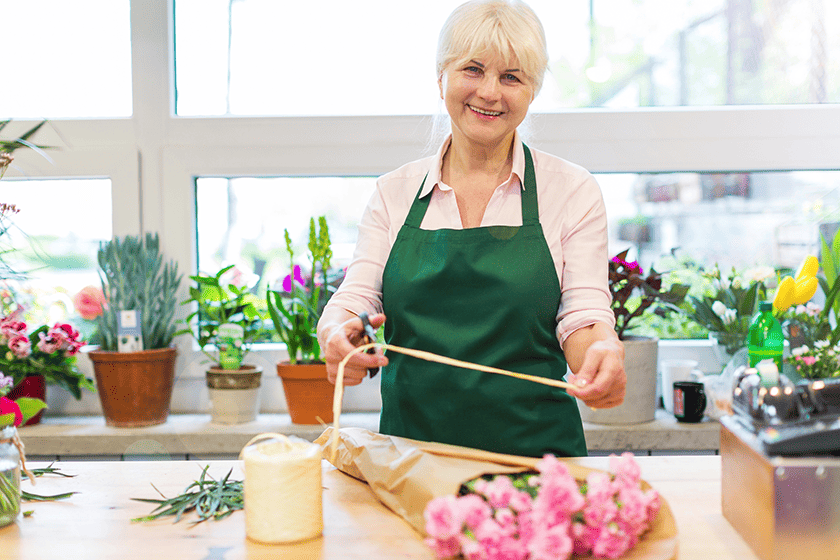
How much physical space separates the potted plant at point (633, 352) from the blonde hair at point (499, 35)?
2.78ft

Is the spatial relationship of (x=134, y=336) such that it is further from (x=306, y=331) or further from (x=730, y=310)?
(x=730, y=310)

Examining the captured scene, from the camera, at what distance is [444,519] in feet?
2.62

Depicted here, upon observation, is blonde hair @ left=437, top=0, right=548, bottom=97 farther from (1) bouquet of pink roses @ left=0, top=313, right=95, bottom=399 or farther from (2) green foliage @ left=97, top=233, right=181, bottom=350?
(1) bouquet of pink roses @ left=0, top=313, right=95, bottom=399

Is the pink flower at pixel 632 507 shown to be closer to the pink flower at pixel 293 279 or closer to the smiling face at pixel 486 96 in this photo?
the smiling face at pixel 486 96

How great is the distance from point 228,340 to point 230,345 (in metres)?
0.02

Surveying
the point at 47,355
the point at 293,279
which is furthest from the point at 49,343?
the point at 293,279

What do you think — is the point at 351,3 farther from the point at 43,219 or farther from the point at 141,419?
the point at 141,419

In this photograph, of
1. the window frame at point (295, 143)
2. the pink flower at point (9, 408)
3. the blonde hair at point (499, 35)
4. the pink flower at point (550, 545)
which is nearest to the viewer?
the pink flower at point (550, 545)

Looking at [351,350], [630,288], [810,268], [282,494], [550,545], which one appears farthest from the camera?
[630,288]

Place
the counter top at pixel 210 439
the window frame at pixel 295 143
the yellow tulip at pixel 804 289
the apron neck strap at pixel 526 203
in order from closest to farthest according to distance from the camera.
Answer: the apron neck strap at pixel 526 203 → the yellow tulip at pixel 804 289 → the counter top at pixel 210 439 → the window frame at pixel 295 143

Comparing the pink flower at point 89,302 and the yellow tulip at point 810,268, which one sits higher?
the yellow tulip at point 810,268

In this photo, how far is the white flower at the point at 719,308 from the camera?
222 centimetres

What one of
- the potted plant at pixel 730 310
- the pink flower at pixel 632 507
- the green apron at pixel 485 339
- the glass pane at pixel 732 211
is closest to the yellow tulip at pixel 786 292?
the potted plant at pixel 730 310

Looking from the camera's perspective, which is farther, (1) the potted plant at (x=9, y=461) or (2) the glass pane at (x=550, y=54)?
(2) the glass pane at (x=550, y=54)
